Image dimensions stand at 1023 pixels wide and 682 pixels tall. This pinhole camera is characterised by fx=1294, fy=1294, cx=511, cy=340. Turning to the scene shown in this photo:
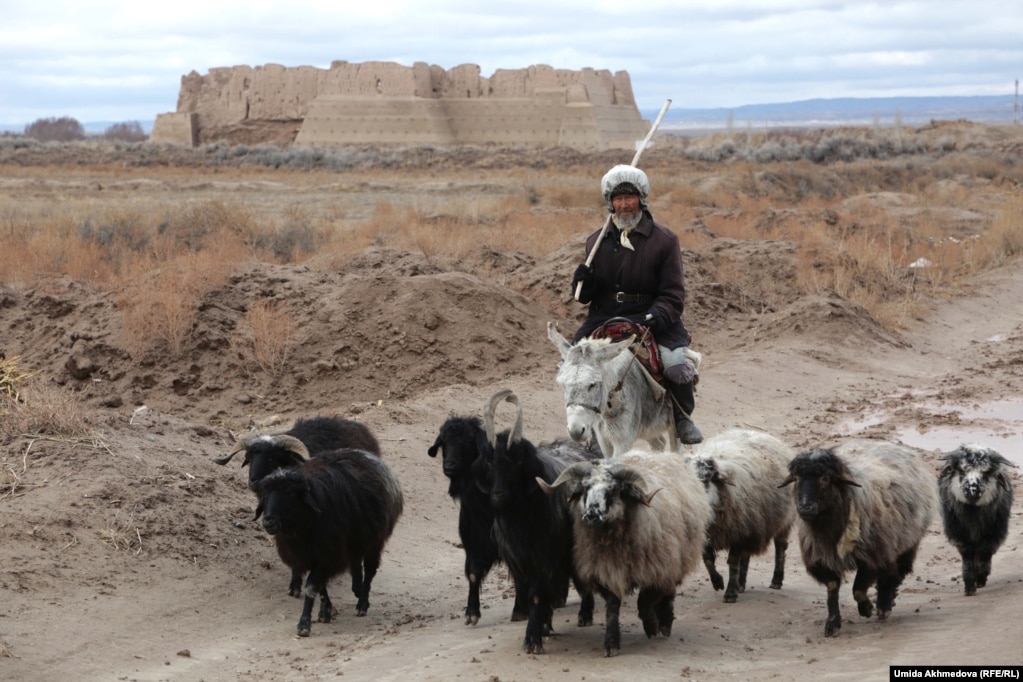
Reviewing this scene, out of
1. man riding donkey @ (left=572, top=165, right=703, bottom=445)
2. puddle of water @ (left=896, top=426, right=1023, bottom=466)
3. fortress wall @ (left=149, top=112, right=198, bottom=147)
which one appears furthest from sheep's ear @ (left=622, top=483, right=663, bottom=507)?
fortress wall @ (left=149, top=112, right=198, bottom=147)

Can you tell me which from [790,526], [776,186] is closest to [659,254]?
[790,526]

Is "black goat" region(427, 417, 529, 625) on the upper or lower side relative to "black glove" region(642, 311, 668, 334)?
lower

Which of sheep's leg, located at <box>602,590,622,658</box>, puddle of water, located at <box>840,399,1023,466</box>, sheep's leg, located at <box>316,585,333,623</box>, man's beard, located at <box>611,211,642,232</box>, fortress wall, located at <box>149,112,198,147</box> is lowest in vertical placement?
puddle of water, located at <box>840,399,1023,466</box>

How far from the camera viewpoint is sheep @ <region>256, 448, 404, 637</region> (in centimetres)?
865

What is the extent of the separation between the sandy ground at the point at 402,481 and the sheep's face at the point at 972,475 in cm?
67

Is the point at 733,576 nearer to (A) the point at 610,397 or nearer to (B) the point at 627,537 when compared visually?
(A) the point at 610,397

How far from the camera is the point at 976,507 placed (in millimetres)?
9070

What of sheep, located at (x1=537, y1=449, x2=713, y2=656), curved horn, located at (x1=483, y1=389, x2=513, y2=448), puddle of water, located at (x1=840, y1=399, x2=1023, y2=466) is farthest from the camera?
puddle of water, located at (x1=840, y1=399, x2=1023, y2=466)

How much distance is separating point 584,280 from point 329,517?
261 cm

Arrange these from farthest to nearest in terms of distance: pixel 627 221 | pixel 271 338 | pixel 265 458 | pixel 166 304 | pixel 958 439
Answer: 1. pixel 166 304
2. pixel 271 338
3. pixel 958 439
4. pixel 627 221
5. pixel 265 458

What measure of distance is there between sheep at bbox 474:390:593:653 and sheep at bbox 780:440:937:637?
150 cm

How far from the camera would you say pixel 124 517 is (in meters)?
9.84

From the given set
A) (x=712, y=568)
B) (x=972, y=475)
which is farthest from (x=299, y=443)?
(x=972, y=475)

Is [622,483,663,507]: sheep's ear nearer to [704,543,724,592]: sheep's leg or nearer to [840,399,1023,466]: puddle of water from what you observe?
[704,543,724,592]: sheep's leg
